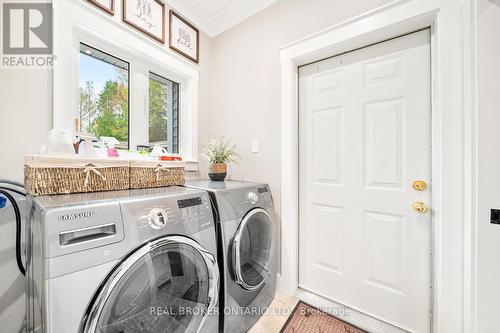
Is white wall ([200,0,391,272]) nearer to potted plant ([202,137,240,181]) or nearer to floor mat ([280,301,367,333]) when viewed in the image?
potted plant ([202,137,240,181])

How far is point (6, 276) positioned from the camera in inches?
43.1

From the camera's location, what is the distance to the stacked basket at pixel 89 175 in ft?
2.98

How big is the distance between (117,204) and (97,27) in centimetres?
133

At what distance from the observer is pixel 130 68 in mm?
1694

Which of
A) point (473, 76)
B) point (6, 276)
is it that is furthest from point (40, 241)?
point (473, 76)

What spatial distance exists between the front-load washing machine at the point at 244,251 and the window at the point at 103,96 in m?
0.86

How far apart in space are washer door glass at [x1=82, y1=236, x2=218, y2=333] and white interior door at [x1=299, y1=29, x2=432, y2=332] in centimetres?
102

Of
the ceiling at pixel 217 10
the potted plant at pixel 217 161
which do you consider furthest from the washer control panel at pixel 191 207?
the ceiling at pixel 217 10

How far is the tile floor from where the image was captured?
1389mm

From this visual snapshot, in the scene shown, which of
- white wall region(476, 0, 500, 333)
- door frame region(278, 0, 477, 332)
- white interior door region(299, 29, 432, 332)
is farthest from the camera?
white interior door region(299, 29, 432, 332)

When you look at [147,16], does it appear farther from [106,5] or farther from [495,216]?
[495,216]

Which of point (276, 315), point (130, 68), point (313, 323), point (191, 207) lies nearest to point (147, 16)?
point (130, 68)

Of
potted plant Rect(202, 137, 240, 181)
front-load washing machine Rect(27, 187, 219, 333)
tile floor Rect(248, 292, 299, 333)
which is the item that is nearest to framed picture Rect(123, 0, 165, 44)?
potted plant Rect(202, 137, 240, 181)

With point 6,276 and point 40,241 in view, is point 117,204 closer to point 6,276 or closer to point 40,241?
point 40,241
